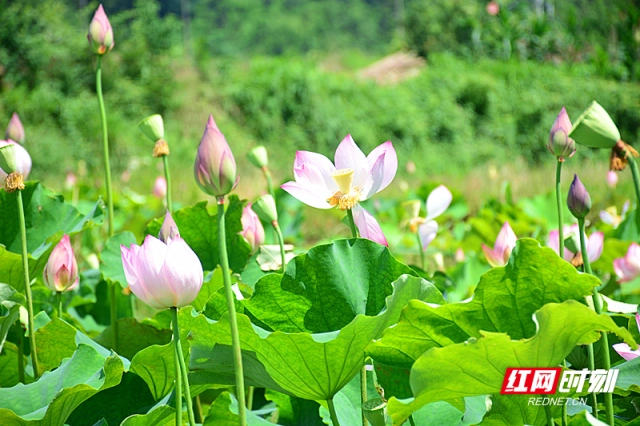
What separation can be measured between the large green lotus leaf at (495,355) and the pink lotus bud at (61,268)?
1.43 feet

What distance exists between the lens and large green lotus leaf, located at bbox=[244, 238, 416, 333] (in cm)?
57

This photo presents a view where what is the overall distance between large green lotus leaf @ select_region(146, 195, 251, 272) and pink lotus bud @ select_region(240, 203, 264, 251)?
11 millimetres

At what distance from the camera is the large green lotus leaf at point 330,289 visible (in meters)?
0.57

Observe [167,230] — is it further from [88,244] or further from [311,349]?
[88,244]

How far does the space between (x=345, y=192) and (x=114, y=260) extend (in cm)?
47

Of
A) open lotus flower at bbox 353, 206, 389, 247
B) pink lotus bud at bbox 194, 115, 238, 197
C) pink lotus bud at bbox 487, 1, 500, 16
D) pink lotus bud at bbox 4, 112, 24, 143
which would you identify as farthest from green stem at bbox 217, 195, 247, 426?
pink lotus bud at bbox 487, 1, 500, 16

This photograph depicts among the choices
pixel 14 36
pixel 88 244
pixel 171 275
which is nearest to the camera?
pixel 171 275

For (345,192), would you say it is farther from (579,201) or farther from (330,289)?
(579,201)

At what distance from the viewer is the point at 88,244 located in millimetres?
1799

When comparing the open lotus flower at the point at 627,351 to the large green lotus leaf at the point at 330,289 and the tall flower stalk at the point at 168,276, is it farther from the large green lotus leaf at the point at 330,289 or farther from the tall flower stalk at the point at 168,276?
the tall flower stalk at the point at 168,276

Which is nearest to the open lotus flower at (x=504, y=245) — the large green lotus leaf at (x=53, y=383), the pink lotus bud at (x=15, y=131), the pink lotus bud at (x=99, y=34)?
the large green lotus leaf at (x=53, y=383)

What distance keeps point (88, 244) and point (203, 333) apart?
138 cm

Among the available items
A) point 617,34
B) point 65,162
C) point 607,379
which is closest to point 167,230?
point 607,379

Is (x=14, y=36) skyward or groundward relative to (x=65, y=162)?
skyward
